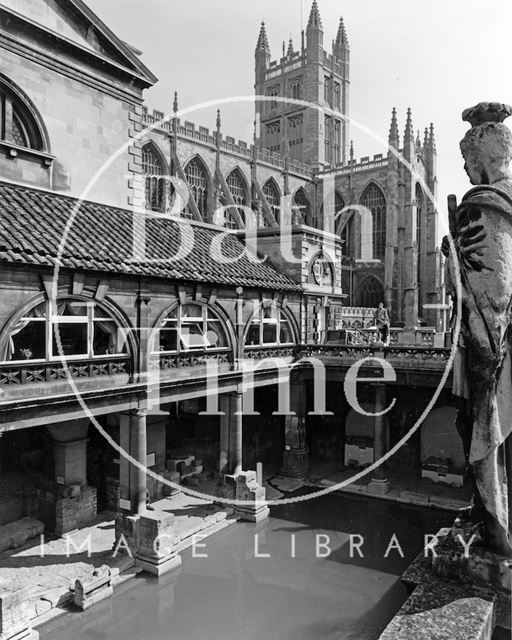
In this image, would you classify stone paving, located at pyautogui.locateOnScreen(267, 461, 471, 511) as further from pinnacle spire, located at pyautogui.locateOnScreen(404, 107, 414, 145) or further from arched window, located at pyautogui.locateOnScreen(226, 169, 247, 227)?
pinnacle spire, located at pyautogui.locateOnScreen(404, 107, 414, 145)

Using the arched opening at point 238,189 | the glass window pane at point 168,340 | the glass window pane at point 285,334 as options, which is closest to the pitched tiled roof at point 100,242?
the glass window pane at point 285,334

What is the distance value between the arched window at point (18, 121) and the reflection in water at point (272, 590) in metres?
13.9

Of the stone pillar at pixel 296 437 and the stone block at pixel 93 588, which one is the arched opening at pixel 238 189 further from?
the stone block at pixel 93 588

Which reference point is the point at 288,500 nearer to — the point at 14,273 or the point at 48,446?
the point at 48,446

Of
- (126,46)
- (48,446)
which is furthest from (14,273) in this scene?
(126,46)

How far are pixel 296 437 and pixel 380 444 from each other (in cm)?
371

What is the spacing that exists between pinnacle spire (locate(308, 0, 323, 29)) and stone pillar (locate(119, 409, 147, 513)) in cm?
7607

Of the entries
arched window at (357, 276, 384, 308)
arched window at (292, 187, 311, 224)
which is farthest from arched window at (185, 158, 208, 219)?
arched window at (357, 276, 384, 308)

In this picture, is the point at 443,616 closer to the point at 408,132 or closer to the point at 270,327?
the point at 270,327

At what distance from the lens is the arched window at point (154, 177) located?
4491 cm

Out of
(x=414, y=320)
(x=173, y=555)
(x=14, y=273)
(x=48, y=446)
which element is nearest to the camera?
(x=14, y=273)

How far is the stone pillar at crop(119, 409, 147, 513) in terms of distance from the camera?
15633 millimetres

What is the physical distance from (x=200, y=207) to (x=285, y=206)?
39.3 ft

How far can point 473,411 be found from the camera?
6191 millimetres
